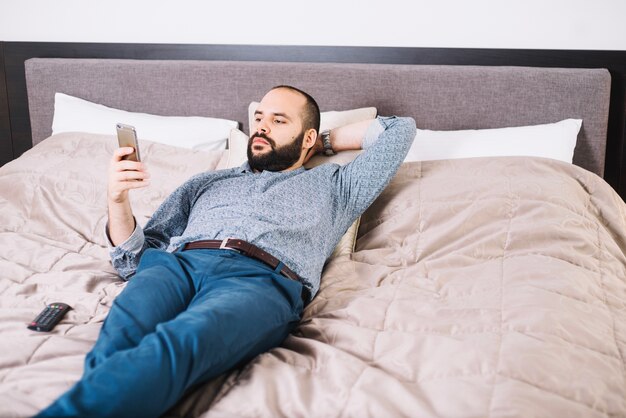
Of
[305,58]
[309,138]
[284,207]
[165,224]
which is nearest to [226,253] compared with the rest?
[284,207]

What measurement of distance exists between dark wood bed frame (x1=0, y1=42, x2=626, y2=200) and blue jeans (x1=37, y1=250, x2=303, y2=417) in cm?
128

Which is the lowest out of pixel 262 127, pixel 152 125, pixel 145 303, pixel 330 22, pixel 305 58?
pixel 145 303

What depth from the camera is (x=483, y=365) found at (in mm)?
1198

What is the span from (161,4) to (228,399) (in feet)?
6.71

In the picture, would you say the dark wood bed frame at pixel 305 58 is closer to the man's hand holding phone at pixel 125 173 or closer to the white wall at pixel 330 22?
the white wall at pixel 330 22

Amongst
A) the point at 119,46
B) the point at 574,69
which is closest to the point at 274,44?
the point at 119,46

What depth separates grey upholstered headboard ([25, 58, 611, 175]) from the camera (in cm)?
224

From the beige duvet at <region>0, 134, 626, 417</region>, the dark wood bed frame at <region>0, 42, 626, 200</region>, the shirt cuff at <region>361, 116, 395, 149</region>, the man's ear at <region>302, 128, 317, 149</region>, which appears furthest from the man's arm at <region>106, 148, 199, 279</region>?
the dark wood bed frame at <region>0, 42, 626, 200</region>

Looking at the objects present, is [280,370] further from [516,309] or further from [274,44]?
[274,44]

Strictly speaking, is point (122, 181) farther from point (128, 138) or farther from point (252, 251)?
point (252, 251)

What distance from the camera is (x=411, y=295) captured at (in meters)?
A: 1.56

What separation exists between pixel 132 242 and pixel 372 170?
71 centimetres

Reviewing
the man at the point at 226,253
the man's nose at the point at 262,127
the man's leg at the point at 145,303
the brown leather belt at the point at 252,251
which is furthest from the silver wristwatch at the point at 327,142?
the man's leg at the point at 145,303

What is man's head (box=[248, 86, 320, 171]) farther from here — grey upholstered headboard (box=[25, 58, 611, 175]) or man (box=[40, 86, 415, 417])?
grey upholstered headboard (box=[25, 58, 611, 175])
